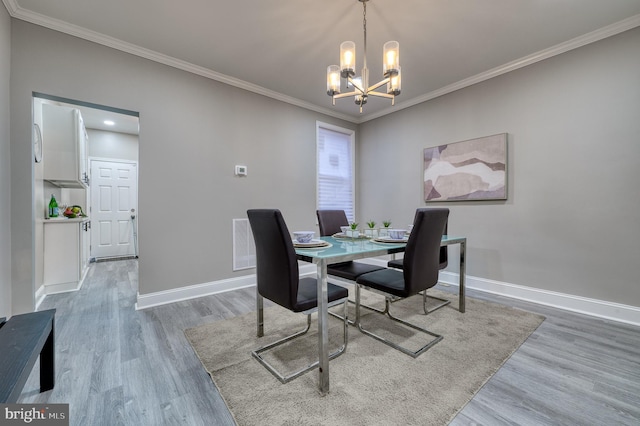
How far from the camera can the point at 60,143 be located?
135 inches

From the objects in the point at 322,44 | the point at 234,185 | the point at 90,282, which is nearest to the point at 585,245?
the point at 322,44

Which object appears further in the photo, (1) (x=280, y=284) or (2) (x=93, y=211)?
(2) (x=93, y=211)

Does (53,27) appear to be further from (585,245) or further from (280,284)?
(585,245)

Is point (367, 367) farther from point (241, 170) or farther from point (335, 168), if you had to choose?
point (335, 168)

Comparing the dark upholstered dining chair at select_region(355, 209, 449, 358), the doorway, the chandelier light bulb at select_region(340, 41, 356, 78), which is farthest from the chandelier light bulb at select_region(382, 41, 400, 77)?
the doorway

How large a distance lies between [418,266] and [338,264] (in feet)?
3.01

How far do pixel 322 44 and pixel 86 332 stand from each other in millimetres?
3267

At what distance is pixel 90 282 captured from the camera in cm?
365

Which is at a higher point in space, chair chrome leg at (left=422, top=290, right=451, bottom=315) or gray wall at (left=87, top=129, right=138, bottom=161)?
gray wall at (left=87, top=129, right=138, bottom=161)

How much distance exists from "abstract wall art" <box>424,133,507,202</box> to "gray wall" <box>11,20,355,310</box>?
193cm

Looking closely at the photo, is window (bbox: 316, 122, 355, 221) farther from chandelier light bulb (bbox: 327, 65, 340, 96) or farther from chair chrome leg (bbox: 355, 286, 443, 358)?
chair chrome leg (bbox: 355, 286, 443, 358)

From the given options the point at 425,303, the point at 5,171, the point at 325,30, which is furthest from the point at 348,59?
the point at 5,171

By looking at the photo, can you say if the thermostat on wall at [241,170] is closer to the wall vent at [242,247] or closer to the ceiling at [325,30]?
the wall vent at [242,247]

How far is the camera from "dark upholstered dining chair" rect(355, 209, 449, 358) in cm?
174
